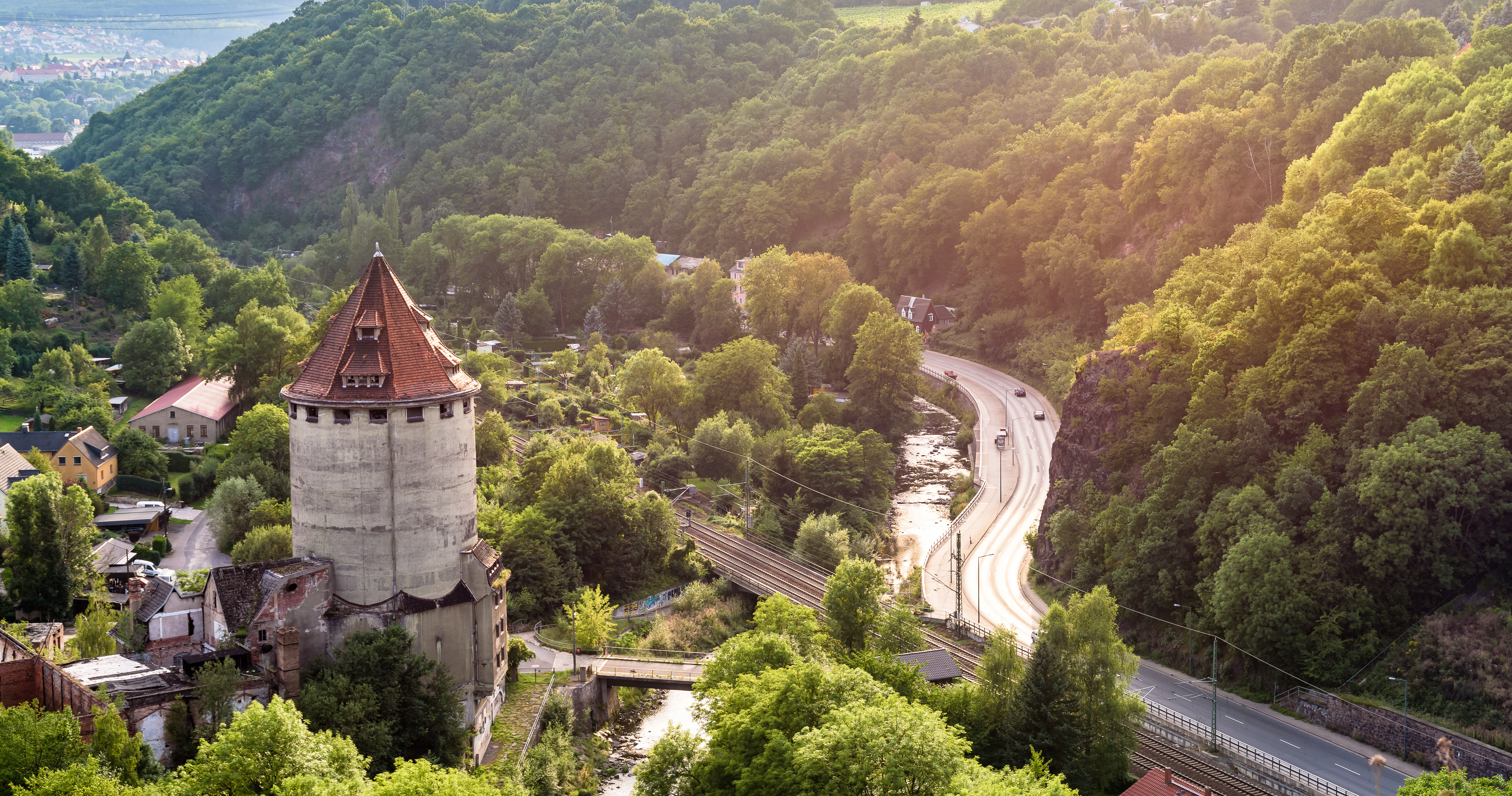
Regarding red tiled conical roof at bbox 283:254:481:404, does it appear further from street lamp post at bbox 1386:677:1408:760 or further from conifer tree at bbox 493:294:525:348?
conifer tree at bbox 493:294:525:348

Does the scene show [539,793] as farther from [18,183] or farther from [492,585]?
[18,183]

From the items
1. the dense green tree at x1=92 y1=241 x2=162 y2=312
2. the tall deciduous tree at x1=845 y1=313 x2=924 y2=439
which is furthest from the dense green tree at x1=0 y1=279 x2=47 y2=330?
the tall deciduous tree at x1=845 y1=313 x2=924 y2=439

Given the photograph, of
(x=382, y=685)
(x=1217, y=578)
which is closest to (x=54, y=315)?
(x=382, y=685)

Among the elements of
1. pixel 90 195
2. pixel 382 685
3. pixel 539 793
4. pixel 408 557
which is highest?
pixel 90 195

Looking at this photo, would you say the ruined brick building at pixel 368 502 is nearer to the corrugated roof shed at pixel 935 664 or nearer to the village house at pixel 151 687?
the village house at pixel 151 687

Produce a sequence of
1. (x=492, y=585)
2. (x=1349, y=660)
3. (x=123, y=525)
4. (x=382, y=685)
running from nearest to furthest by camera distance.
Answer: (x=382, y=685) → (x=492, y=585) → (x=1349, y=660) → (x=123, y=525)

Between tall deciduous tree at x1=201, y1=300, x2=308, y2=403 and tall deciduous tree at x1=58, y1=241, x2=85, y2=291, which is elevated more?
tall deciduous tree at x1=58, y1=241, x2=85, y2=291
